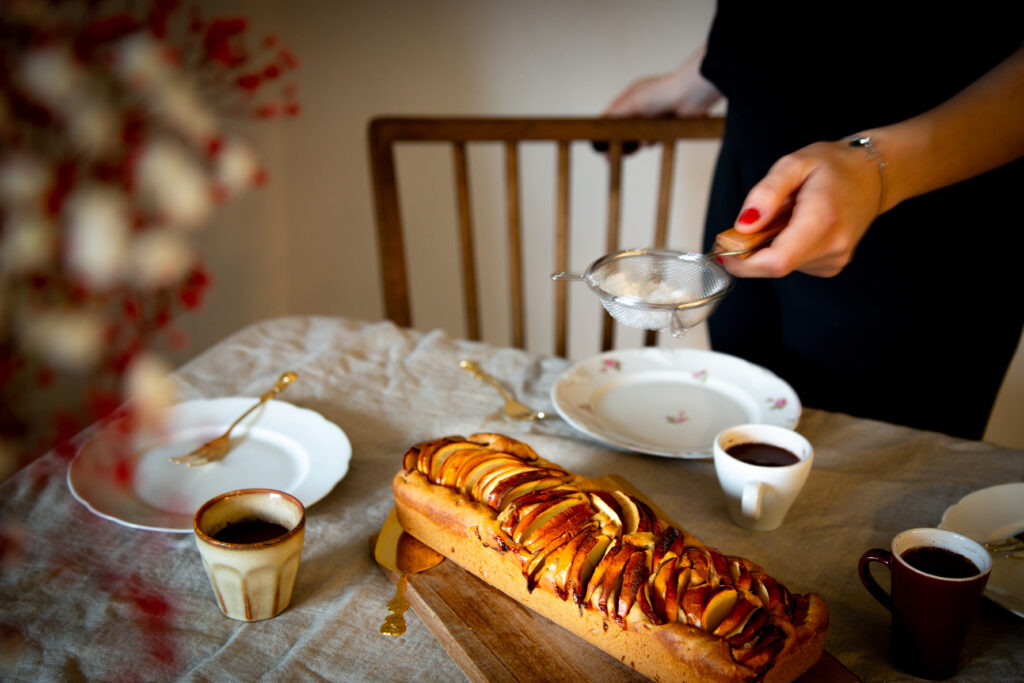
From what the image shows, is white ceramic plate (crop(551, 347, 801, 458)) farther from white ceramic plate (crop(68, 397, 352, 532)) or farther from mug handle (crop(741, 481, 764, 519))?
white ceramic plate (crop(68, 397, 352, 532))

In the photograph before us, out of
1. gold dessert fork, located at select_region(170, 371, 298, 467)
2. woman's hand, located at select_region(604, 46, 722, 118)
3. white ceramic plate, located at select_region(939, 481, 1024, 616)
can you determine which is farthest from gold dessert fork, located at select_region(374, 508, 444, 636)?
woman's hand, located at select_region(604, 46, 722, 118)

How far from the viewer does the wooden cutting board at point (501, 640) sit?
670mm

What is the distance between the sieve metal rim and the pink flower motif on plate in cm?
25

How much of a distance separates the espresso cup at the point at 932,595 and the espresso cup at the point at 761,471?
14 cm

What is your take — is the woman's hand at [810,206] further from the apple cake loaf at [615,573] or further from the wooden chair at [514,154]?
the wooden chair at [514,154]

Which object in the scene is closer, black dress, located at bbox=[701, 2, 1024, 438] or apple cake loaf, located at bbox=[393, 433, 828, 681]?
apple cake loaf, located at bbox=[393, 433, 828, 681]

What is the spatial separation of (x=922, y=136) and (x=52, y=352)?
160 cm

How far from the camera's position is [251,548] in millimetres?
688

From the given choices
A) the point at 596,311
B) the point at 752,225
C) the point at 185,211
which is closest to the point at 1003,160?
the point at 752,225

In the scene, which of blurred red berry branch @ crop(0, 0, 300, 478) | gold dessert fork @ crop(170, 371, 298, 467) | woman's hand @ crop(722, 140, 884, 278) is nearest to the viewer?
woman's hand @ crop(722, 140, 884, 278)

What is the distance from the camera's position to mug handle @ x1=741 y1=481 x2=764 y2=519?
83cm

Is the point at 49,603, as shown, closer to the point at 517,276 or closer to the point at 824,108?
the point at 517,276

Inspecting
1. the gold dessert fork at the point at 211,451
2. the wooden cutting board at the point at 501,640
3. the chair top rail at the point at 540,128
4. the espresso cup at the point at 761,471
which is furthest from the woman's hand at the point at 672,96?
the wooden cutting board at the point at 501,640

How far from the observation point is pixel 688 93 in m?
1.50
